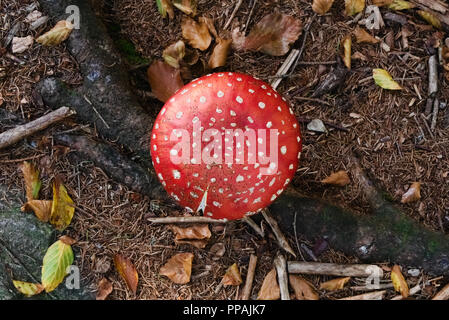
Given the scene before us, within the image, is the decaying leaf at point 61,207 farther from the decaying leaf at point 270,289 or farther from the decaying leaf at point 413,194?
the decaying leaf at point 413,194

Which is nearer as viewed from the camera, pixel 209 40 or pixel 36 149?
pixel 36 149

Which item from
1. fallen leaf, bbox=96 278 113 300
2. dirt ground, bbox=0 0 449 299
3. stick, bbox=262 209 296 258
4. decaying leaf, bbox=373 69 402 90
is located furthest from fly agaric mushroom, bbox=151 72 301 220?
decaying leaf, bbox=373 69 402 90

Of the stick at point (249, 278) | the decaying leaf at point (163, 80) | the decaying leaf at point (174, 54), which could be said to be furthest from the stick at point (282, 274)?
the decaying leaf at point (174, 54)

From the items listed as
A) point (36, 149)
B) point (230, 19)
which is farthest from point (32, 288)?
point (230, 19)

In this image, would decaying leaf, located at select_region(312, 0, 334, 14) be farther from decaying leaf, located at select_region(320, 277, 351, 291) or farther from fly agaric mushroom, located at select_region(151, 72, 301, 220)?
decaying leaf, located at select_region(320, 277, 351, 291)
